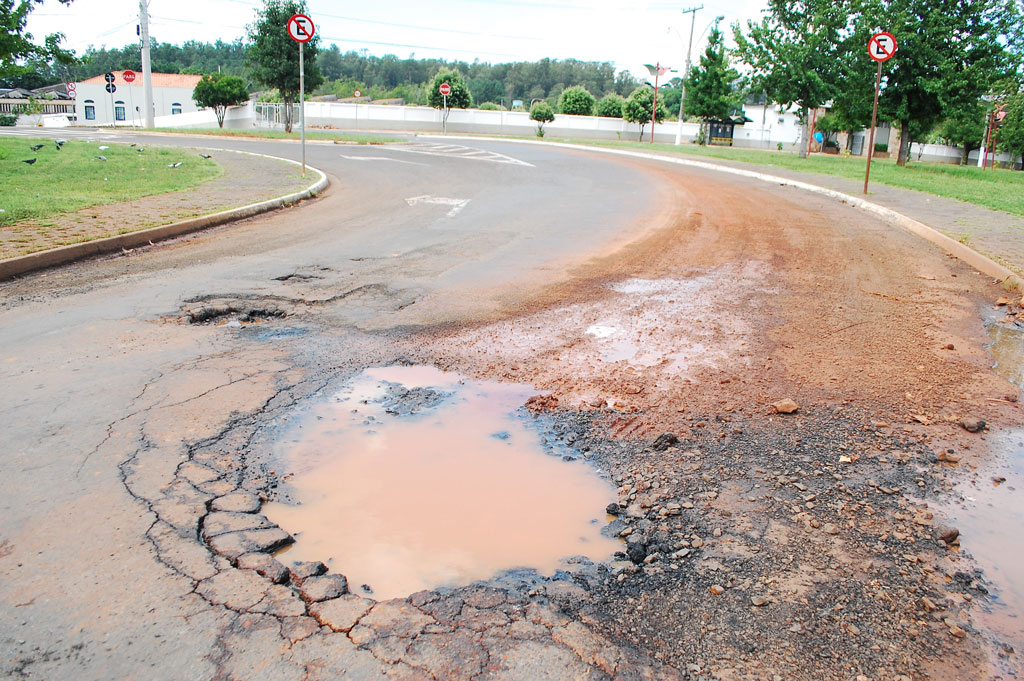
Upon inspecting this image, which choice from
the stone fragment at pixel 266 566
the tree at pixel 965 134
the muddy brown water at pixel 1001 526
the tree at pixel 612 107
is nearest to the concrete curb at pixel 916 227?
the muddy brown water at pixel 1001 526

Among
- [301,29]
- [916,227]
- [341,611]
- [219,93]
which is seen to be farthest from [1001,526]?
[219,93]

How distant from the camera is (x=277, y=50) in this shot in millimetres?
36469

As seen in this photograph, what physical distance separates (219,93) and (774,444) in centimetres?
5795

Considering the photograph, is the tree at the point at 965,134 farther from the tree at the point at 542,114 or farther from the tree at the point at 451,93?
the tree at the point at 451,93

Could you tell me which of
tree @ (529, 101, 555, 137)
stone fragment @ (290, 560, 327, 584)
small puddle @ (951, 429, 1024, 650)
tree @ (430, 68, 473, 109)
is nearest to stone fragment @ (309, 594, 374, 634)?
stone fragment @ (290, 560, 327, 584)

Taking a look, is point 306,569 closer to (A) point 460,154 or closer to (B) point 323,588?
(B) point 323,588

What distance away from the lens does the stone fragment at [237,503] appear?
326 cm

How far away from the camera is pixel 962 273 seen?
28.1ft

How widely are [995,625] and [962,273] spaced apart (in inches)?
283

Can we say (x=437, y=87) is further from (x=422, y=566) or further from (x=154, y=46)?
(x=154, y=46)

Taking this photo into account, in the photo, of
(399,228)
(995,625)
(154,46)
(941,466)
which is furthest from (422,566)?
(154,46)

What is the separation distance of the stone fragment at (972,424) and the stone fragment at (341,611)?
3.53 meters

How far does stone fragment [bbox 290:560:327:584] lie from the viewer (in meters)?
2.81

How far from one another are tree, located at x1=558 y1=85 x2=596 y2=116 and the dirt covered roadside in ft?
197
